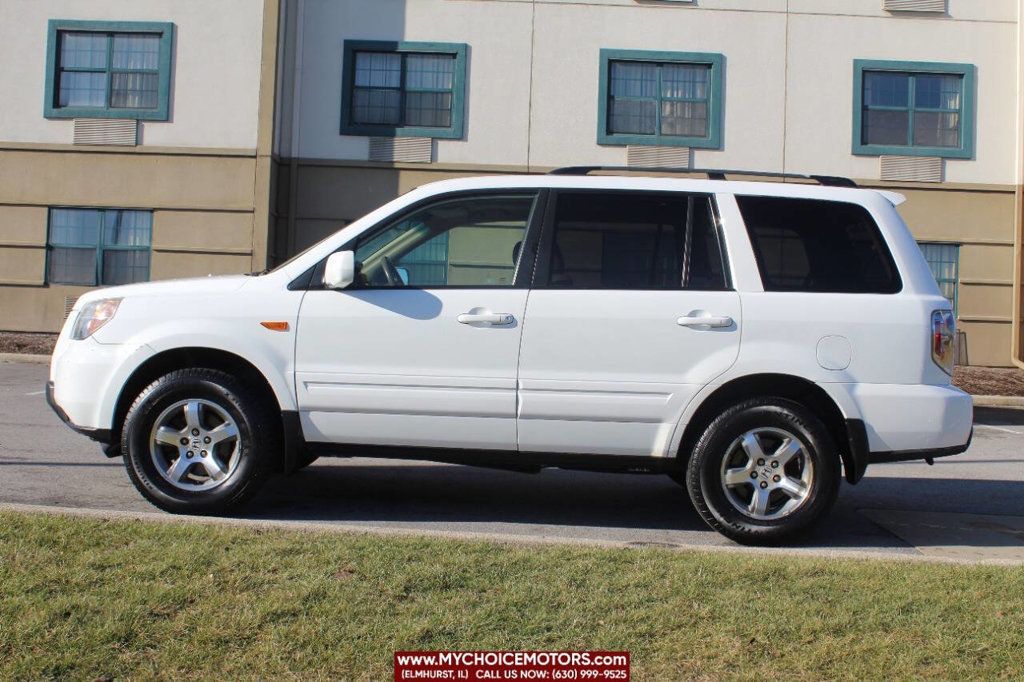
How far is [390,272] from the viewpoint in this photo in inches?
235

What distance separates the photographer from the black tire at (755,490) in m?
5.66

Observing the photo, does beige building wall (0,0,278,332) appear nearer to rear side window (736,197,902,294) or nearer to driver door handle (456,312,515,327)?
driver door handle (456,312,515,327)

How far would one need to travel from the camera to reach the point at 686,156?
19.0 m

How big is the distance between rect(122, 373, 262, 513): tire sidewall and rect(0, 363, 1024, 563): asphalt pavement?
17 centimetres

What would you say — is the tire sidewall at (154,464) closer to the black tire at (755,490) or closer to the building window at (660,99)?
the black tire at (755,490)

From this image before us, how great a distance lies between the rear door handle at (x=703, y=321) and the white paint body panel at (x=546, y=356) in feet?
0.11

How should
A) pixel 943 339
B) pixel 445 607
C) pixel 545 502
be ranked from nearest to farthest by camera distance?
pixel 445 607 → pixel 943 339 → pixel 545 502

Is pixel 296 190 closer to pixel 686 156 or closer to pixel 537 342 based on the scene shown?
pixel 686 156

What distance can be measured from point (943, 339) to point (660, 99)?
14.0 metres

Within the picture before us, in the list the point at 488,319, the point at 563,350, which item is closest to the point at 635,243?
the point at 563,350

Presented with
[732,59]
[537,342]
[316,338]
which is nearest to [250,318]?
[316,338]

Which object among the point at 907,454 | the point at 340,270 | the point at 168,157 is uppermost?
the point at 168,157

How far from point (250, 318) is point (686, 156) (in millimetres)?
14245

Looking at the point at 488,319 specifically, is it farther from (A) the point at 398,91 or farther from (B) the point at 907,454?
(A) the point at 398,91
